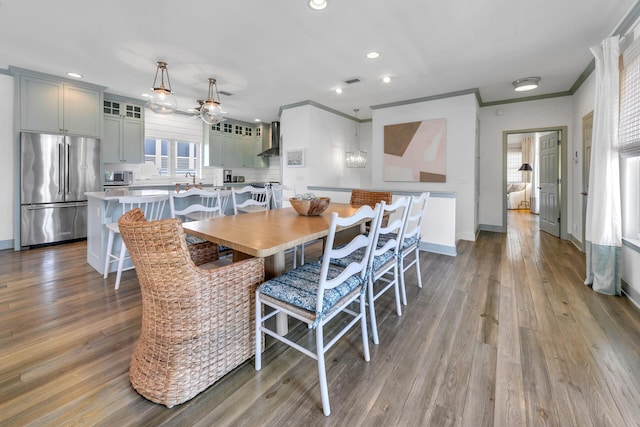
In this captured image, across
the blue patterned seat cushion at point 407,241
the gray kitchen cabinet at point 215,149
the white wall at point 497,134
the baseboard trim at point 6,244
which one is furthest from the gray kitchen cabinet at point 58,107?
the white wall at point 497,134

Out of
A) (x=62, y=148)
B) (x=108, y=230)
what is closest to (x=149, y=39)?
(x=108, y=230)

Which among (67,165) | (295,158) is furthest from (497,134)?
(67,165)

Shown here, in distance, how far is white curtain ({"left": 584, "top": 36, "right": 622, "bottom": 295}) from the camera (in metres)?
2.58

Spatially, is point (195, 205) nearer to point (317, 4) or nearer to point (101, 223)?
point (101, 223)

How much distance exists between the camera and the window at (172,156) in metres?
6.12

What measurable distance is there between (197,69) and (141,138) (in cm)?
245

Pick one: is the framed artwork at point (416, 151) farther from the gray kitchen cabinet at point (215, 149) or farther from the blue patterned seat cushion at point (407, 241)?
the gray kitchen cabinet at point (215, 149)

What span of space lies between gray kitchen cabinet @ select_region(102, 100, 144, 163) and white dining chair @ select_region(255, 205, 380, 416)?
4915 millimetres

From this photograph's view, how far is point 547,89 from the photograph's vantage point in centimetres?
475

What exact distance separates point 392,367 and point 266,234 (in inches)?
41.8

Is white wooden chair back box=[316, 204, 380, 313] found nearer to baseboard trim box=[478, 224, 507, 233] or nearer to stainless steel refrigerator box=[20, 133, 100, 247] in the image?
stainless steel refrigerator box=[20, 133, 100, 247]

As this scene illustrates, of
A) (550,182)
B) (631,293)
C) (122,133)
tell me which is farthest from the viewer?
(550,182)

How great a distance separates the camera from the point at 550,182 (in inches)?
214

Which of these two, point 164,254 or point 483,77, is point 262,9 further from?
point 483,77
